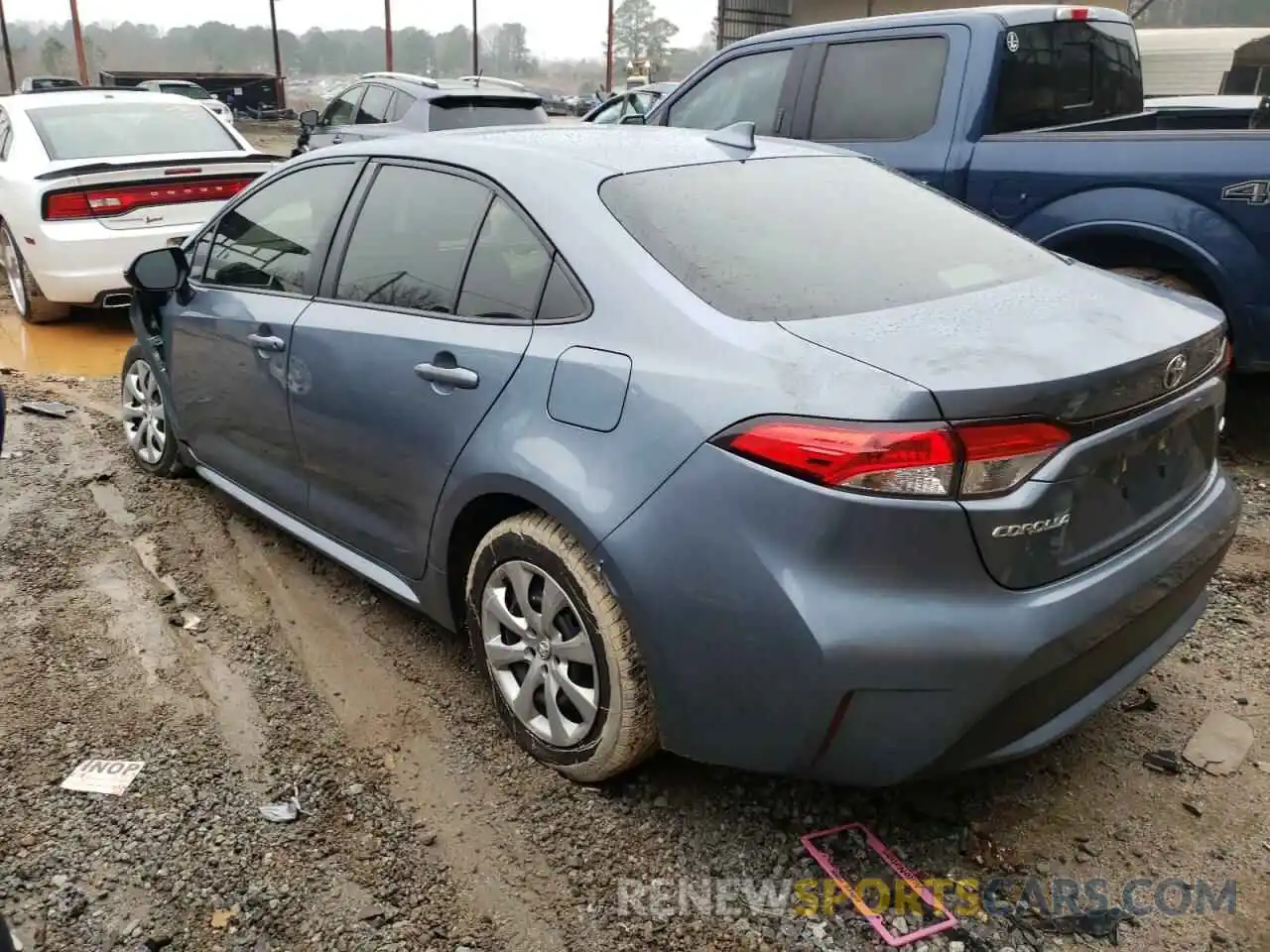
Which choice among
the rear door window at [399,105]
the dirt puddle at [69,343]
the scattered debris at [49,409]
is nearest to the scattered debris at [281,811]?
the scattered debris at [49,409]

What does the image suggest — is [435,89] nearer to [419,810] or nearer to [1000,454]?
[419,810]

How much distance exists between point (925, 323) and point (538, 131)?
1.51 meters

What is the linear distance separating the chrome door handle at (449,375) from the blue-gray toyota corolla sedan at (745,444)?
11mm

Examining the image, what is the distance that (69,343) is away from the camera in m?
7.46

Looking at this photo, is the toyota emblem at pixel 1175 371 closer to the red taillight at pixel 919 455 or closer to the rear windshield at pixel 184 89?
the red taillight at pixel 919 455

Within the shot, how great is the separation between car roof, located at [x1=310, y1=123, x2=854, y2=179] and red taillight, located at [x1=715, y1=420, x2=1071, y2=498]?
3.58ft

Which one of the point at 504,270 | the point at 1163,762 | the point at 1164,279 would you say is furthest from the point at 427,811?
the point at 1164,279

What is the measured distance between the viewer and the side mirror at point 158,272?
160 inches

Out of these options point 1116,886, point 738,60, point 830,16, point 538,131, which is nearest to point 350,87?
point 738,60

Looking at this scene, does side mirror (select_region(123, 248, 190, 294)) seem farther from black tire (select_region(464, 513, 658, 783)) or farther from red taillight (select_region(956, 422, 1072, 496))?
red taillight (select_region(956, 422, 1072, 496))

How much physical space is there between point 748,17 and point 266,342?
23.7 m

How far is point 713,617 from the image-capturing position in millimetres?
2186

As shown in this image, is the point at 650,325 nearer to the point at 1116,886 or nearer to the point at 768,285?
the point at 768,285

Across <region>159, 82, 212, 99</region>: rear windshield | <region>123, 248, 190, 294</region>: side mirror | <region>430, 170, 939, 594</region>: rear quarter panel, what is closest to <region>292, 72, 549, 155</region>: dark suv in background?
<region>123, 248, 190, 294</region>: side mirror
